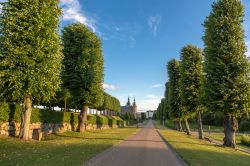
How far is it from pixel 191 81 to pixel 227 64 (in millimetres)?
13302

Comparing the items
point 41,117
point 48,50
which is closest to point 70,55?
point 41,117

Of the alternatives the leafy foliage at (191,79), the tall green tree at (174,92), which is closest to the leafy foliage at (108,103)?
the tall green tree at (174,92)

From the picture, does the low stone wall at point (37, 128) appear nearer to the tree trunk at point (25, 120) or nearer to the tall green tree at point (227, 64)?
the tree trunk at point (25, 120)

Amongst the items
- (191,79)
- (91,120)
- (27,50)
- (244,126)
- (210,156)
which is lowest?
(210,156)

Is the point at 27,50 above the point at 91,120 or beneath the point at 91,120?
above

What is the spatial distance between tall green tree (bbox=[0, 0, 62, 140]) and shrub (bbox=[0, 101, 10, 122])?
60cm

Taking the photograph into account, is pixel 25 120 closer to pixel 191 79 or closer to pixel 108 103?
pixel 191 79

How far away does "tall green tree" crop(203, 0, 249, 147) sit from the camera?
96.4 ft

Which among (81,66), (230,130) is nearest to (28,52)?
(81,66)

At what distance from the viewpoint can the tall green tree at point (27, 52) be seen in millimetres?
23141

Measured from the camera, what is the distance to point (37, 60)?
24.2 meters

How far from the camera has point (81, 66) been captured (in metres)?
39.0

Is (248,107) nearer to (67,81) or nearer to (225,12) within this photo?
(225,12)

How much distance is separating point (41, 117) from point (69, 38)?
12.1 meters
